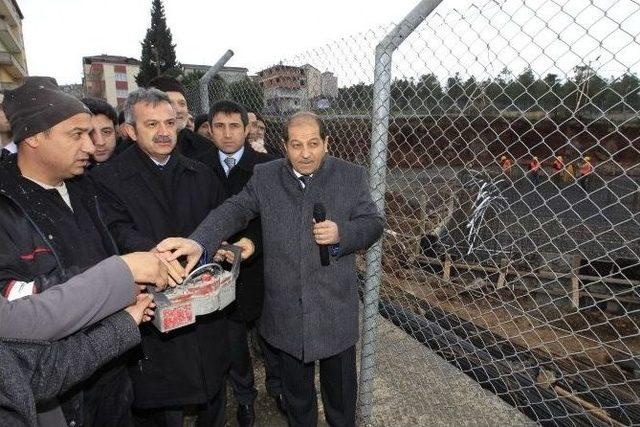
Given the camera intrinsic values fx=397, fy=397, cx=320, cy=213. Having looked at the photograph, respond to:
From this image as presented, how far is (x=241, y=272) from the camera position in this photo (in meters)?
2.90

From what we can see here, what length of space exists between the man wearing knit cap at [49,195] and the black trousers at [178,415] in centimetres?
74

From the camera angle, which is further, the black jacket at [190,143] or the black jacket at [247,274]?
the black jacket at [190,143]

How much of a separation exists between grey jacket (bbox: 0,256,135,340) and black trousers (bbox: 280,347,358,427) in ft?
4.33

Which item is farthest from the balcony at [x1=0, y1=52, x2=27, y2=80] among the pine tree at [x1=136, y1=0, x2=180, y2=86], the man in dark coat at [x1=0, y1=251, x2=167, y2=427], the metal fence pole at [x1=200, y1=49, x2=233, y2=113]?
the man in dark coat at [x1=0, y1=251, x2=167, y2=427]

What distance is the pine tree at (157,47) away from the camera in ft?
166

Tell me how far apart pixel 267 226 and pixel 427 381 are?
5.61ft

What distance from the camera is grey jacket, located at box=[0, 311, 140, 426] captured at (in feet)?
3.67

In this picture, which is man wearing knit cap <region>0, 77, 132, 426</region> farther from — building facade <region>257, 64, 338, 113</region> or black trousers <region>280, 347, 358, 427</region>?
building facade <region>257, 64, 338, 113</region>

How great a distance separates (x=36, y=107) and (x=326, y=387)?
2172 millimetres

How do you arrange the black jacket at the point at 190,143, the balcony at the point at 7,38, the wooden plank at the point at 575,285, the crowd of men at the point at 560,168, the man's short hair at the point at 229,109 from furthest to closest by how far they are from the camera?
1. the balcony at the point at 7,38
2. the black jacket at the point at 190,143
3. the wooden plank at the point at 575,285
4. the man's short hair at the point at 229,109
5. the crowd of men at the point at 560,168

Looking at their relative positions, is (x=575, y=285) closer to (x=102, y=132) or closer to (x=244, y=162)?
(x=244, y=162)

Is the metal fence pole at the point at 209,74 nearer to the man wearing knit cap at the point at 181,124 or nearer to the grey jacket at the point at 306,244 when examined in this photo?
the man wearing knit cap at the point at 181,124

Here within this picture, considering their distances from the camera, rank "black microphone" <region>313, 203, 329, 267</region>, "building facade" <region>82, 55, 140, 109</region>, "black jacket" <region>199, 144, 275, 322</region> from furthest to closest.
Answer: "building facade" <region>82, 55, 140, 109</region> < "black jacket" <region>199, 144, 275, 322</region> < "black microphone" <region>313, 203, 329, 267</region>

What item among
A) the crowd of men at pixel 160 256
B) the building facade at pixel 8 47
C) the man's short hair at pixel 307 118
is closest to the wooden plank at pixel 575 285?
the crowd of men at pixel 160 256
